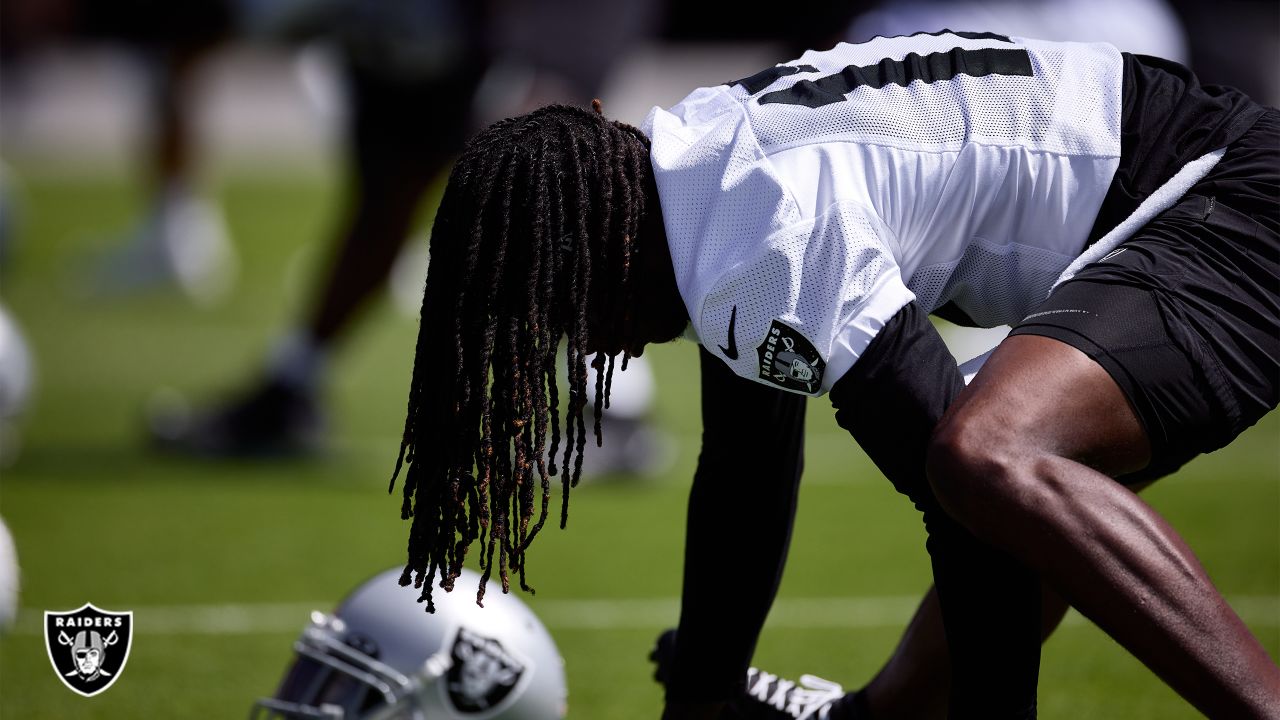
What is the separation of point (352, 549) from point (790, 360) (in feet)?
10.3

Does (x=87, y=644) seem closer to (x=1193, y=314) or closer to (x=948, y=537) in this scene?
(x=948, y=537)

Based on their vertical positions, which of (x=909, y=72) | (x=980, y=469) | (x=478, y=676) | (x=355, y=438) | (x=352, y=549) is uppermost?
(x=909, y=72)

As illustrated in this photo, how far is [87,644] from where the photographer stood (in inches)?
117

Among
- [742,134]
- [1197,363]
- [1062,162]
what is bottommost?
[1197,363]

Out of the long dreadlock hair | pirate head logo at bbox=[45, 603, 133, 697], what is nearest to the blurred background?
pirate head logo at bbox=[45, 603, 133, 697]

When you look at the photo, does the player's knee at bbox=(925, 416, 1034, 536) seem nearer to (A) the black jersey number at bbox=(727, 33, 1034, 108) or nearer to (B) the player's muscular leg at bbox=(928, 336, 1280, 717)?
(B) the player's muscular leg at bbox=(928, 336, 1280, 717)

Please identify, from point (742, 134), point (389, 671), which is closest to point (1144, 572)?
point (742, 134)

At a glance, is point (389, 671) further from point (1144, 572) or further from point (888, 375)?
point (1144, 572)

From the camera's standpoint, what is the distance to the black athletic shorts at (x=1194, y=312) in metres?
2.15

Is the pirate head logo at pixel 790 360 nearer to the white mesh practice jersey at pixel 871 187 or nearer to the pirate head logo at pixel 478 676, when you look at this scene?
the white mesh practice jersey at pixel 871 187

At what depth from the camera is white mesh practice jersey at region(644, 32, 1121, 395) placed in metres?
2.16

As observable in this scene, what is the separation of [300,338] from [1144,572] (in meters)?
4.66

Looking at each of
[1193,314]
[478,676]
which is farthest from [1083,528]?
[478,676]

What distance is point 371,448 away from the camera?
21.5 feet
